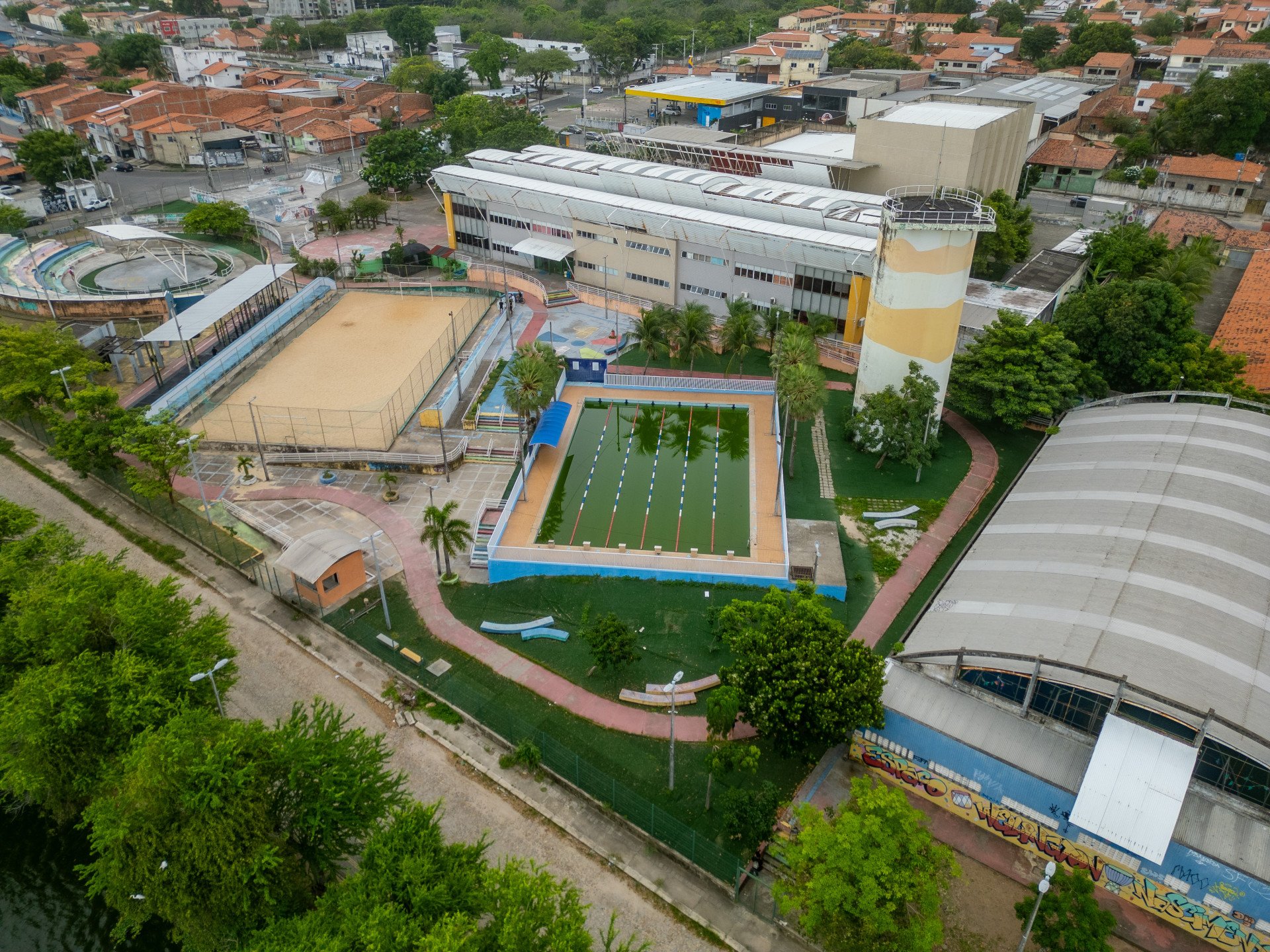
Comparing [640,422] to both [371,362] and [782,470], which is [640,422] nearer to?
[782,470]

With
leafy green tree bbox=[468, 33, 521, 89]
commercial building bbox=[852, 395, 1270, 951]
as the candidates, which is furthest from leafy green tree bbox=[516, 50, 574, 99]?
commercial building bbox=[852, 395, 1270, 951]

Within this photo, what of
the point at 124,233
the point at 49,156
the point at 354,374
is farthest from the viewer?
the point at 49,156

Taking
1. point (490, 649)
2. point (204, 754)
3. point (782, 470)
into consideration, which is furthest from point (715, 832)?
point (782, 470)

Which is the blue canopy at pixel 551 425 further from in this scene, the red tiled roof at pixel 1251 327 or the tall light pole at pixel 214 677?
the red tiled roof at pixel 1251 327

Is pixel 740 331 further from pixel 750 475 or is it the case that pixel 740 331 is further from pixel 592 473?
pixel 592 473

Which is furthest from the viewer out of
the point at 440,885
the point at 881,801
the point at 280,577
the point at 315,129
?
the point at 315,129

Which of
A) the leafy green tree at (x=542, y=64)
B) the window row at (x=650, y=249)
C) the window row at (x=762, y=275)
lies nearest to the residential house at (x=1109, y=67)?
the leafy green tree at (x=542, y=64)

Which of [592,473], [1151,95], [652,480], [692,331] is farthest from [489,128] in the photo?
[1151,95]
